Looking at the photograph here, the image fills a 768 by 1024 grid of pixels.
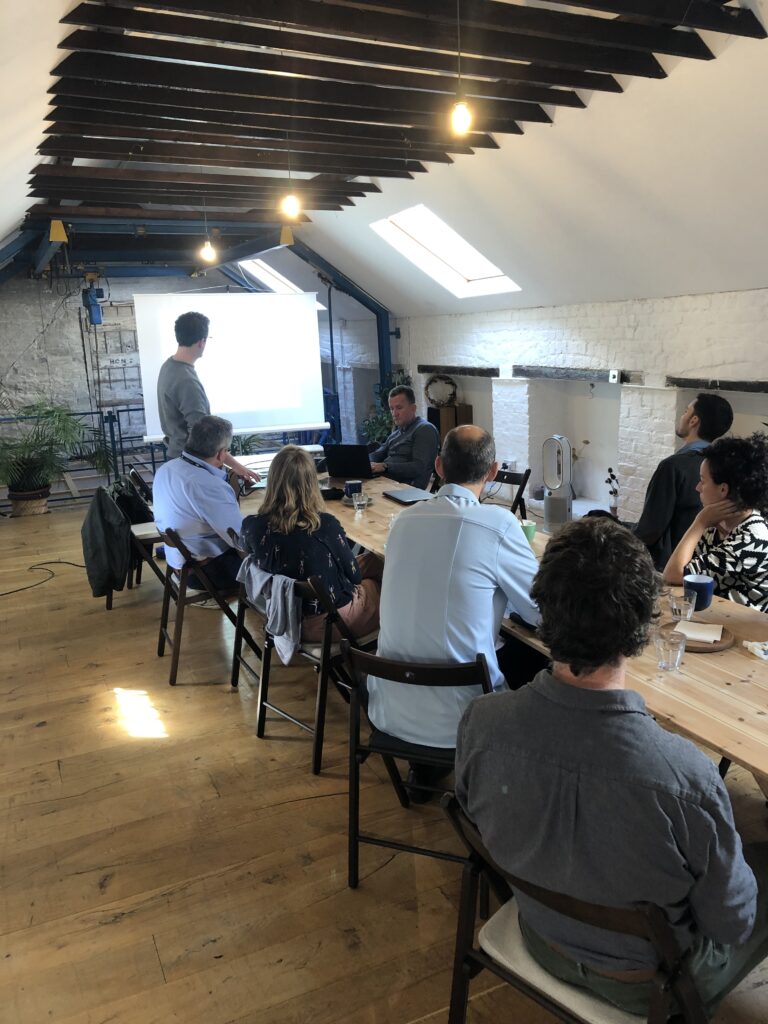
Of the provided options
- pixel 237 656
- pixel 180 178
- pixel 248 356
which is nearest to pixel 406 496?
pixel 237 656

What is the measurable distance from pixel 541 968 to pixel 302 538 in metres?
1.77

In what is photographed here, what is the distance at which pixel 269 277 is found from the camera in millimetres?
11219

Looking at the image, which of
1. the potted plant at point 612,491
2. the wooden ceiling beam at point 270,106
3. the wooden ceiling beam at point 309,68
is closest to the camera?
the wooden ceiling beam at point 309,68

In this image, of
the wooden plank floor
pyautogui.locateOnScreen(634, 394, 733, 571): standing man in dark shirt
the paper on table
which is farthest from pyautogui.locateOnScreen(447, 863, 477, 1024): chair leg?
pyautogui.locateOnScreen(634, 394, 733, 571): standing man in dark shirt

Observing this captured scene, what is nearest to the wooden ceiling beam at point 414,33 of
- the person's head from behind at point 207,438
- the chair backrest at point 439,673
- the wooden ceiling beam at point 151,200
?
the person's head from behind at point 207,438

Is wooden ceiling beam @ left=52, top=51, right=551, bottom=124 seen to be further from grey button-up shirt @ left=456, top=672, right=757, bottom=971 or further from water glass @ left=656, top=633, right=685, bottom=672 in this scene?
grey button-up shirt @ left=456, top=672, right=757, bottom=971

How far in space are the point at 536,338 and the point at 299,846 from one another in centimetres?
505

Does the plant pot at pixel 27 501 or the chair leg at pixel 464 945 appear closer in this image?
the chair leg at pixel 464 945

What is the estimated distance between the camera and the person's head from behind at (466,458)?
2.49 m

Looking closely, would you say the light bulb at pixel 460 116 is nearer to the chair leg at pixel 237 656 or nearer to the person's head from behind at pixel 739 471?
the person's head from behind at pixel 739 471

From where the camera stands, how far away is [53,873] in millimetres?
2484

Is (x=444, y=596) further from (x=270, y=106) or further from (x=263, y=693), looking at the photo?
(x=270, y=106)

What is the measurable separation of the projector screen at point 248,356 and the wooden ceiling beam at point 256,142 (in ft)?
7.89

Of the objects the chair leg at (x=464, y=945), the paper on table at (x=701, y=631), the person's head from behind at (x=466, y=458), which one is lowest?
the chair leg at (x=464, y=945)
